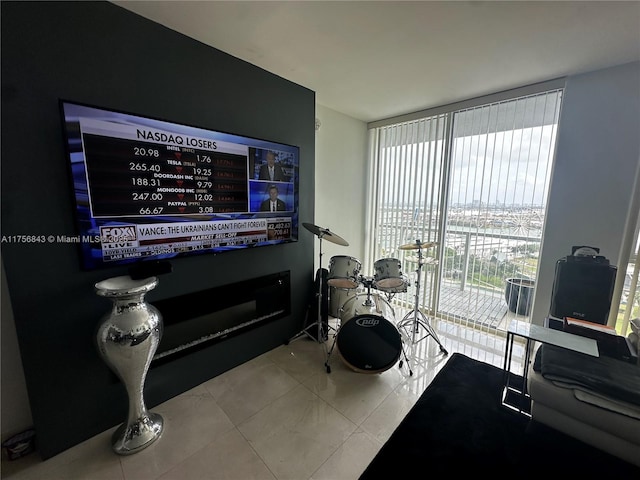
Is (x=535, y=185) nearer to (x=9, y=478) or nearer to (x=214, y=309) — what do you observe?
(x=214, y=309)

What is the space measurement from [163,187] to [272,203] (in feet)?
2.75

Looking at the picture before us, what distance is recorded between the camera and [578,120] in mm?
2195

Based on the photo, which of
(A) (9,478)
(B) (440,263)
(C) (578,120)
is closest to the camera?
(A) (9,478)

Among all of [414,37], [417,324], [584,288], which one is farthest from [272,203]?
[584,288]

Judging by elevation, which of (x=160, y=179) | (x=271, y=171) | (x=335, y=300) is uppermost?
(x=271, y=171)

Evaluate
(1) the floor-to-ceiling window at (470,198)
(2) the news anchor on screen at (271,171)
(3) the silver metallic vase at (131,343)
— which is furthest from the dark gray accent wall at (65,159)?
(1) the floor-to-ceiling window at (470,198)

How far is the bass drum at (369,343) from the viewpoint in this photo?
205 centimetres

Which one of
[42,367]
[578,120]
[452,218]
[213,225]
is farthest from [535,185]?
[42,367]

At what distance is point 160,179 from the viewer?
1634 millimetres

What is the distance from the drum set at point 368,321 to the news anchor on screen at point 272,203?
0.29m

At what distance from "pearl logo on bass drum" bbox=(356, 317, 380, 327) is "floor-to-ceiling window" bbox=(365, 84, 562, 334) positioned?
347 millimetres

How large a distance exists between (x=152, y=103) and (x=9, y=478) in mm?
2184

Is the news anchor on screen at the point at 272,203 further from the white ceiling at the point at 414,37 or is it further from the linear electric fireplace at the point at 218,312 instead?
the white ceiling at the point at 414,37

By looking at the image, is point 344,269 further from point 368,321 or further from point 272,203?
point 272,203
